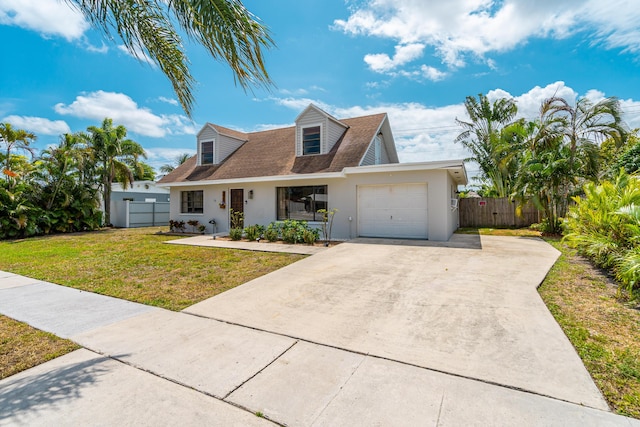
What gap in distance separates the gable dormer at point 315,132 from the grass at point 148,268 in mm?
6680

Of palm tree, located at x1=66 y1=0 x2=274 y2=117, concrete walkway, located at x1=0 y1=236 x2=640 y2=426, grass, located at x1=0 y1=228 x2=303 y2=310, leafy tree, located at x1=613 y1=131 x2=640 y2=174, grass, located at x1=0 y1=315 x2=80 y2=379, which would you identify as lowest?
grass, located at x1=0 y1=315 x2=80 y2=379

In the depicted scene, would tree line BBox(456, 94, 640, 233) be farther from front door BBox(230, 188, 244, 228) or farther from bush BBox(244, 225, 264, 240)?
front door BBox(230, 188, 244, 228)

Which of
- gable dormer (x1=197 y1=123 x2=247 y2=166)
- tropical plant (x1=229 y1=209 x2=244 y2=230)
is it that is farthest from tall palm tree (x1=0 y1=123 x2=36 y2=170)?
tropical plant (x1=229 y1=209 x2=244 y2=230)

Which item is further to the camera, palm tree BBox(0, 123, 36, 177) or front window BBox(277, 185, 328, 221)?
palm tree BBox(0, 123, 36, 177)

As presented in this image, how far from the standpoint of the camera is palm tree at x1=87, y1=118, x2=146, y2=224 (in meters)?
18.1

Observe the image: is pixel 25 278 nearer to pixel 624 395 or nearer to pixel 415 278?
pixel 415 278

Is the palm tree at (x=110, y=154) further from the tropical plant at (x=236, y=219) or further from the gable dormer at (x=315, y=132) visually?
the gable dormer at (x=315, y=132)

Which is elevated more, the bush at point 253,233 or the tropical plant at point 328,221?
the tropical plant at point 328,221

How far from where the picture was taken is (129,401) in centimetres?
233

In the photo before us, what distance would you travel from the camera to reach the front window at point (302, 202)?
41.7 ft

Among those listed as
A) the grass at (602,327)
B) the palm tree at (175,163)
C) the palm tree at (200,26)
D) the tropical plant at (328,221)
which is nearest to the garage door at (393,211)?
the tropical plant at (328,221)

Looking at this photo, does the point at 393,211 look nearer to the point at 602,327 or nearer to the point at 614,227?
the point at 614,227

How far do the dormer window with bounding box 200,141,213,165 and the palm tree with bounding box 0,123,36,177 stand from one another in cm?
862

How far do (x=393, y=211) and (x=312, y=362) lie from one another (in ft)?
30.7
